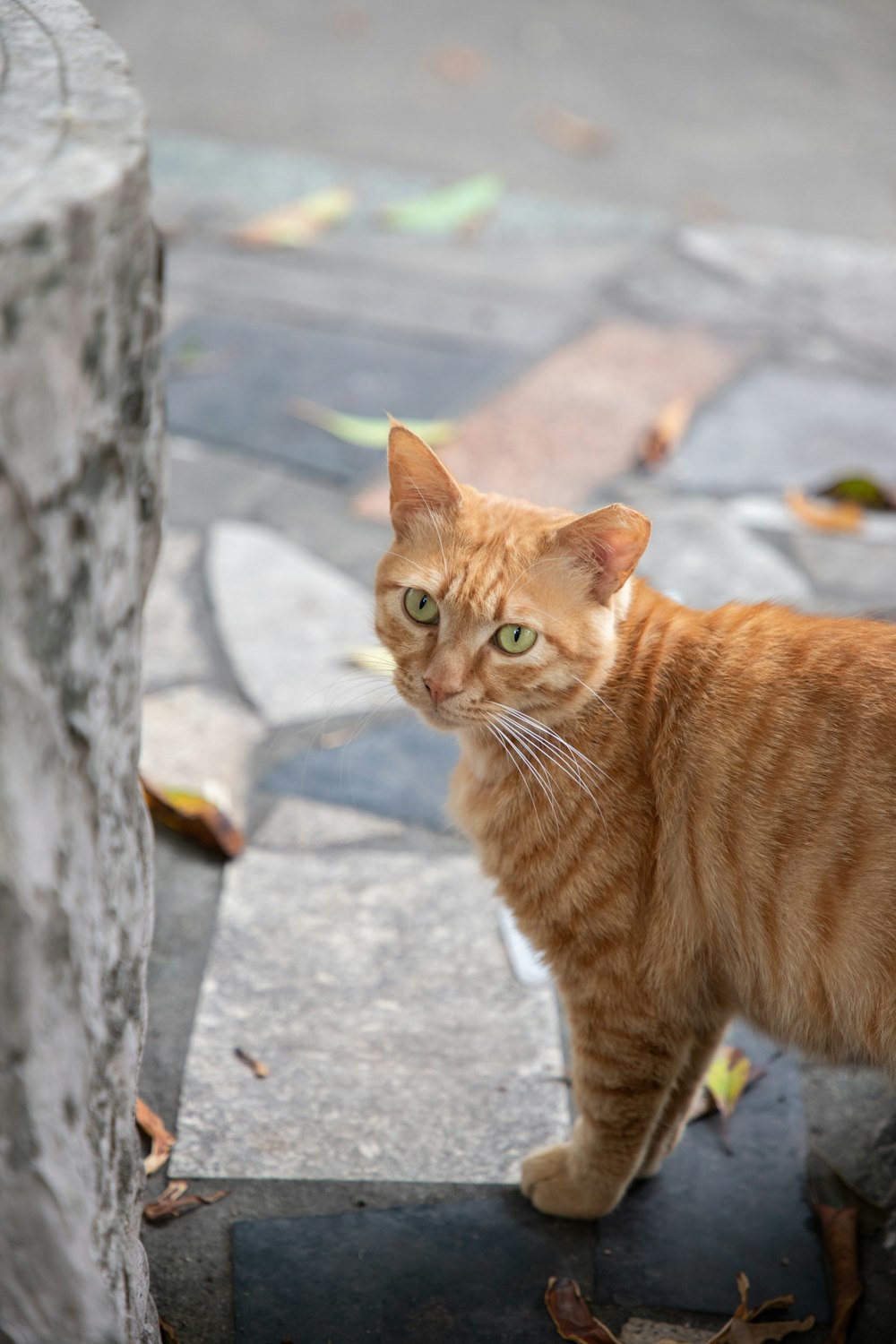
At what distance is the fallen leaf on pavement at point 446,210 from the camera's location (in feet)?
15.7

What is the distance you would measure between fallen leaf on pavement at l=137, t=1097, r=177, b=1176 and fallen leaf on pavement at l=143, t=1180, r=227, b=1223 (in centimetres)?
4

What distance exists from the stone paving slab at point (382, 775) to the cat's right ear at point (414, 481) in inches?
30.0

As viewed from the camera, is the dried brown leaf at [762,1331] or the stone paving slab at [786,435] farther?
the stone paving slab at [786,435]

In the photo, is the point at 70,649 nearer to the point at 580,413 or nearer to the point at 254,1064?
the point at 254,1064

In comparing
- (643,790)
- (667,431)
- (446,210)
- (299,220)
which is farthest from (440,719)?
(446,210)

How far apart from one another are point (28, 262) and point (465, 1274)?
55.6 inches

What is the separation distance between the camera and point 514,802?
6.06 ft

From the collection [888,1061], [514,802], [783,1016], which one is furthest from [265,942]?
[888,1061]

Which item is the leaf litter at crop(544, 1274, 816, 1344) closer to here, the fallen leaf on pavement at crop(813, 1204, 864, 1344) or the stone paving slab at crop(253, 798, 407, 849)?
the fallen leaf on pavement at crop(813, 1204, 864, 1344)

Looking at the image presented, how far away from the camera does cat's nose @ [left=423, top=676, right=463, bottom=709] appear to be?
175cm

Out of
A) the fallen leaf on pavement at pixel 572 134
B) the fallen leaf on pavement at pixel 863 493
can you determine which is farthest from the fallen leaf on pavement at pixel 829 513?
the fallen leaf on pavement at pixel 572 134

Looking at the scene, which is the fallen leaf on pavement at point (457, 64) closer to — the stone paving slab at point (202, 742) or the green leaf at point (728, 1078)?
the stone paving slab at point (202, 742)

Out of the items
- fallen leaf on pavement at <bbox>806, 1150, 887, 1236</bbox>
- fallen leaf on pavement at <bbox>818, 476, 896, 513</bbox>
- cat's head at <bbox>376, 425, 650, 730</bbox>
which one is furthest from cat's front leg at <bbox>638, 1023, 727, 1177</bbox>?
fallen leaf on pavement at <bbox>818, 476, 896, 513</bbox>

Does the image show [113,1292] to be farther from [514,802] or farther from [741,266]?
[741,266]
